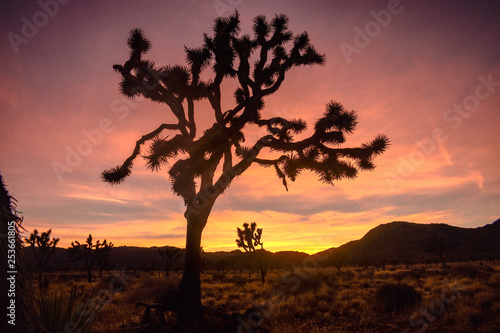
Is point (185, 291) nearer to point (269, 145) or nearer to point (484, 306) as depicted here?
point (269, 145)

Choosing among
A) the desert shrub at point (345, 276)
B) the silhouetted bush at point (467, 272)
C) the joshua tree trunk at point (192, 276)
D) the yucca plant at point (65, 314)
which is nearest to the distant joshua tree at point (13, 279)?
the yucca plant at point (65, 314)

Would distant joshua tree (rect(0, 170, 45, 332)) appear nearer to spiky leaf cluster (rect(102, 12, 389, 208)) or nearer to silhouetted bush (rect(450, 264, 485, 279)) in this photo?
spiky leaf cluster (rect(102, 12, 389, 208))

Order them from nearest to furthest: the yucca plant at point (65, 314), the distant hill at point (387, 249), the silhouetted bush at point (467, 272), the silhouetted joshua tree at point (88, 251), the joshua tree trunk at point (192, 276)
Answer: the yucca plant at point (65, 314), the joshua tree trunk at point (192, 276), the silhouetted bush at point (467, 272), the silhouetted joshua tree at point (88, 251), the distant hill at point (387, 249)

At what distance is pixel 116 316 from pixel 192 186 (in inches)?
204

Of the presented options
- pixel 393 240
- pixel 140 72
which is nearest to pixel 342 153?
pixel 140 72

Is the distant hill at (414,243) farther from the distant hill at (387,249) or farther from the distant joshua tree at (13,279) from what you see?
the distant joshua tree at (13,279)

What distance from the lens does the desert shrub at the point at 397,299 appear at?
997 centimetres

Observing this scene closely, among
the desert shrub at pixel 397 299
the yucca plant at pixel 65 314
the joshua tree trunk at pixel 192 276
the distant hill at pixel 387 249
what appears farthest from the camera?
the distant hill at pixel 387 249

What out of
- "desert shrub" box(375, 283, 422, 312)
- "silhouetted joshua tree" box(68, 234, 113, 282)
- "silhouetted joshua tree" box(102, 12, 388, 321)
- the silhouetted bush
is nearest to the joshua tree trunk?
"silhouetted joshua tree" box(102, 12, 388, 321)

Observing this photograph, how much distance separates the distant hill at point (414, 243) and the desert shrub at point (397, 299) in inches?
2464

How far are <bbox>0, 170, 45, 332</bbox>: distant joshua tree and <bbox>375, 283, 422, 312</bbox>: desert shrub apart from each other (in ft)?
37.6

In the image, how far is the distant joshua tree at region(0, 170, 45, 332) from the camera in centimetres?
162

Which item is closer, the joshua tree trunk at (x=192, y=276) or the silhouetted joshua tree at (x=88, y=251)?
the joshua tree trunk at (x=192, y=276)

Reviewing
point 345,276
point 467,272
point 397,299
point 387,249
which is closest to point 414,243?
point 387,249
